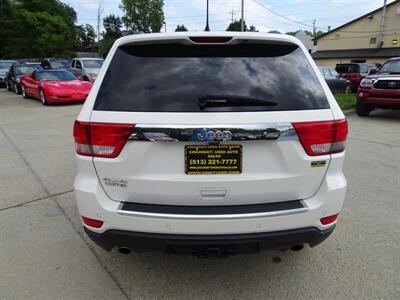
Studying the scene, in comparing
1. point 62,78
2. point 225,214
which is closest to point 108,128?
point 225,214

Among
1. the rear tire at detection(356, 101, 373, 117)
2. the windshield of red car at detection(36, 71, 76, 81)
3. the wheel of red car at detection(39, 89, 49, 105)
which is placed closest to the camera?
the rear tire at detection(356, 101, 373, 117)

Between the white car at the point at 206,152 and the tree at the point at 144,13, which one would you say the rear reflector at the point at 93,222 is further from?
the tree at the point at 144,13

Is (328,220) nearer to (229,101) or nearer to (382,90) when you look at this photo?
(229,101)

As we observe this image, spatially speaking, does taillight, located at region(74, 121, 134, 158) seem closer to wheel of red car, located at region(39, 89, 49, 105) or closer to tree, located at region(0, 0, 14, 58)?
wheel of red car, located at region(39, 89, 49, 105)

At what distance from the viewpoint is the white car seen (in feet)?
7.22

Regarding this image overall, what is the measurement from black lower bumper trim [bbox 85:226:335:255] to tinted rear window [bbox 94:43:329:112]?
802mm

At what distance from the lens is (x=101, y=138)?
226 cm

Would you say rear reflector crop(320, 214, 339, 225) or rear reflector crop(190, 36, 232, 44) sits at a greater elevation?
rear reflector crop(190, 36, 232, 44)

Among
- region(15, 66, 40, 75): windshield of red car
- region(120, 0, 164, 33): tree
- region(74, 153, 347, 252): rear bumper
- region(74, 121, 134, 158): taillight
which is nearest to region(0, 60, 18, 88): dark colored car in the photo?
region(15, 66, 40, 75): windshield of red car

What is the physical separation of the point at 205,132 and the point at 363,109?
401 inches

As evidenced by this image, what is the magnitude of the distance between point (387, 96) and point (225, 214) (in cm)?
943

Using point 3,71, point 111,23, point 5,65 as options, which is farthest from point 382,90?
point 111,23

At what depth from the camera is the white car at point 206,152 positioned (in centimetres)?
220

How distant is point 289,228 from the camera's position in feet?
7.48
